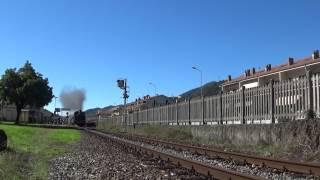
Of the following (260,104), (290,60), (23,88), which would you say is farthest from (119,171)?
(23,88)

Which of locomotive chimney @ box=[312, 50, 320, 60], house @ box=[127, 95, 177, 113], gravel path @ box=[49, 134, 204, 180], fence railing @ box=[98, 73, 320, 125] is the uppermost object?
locomotive chimney @ box=[312, 50, 320, 60]

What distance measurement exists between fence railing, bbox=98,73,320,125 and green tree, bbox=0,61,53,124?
69.8 metres

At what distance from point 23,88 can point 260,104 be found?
86.1 metres

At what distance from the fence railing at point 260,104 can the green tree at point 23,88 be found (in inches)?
2750

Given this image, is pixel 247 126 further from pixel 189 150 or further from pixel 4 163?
pixel 4 163

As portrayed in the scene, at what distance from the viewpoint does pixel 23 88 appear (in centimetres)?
10506

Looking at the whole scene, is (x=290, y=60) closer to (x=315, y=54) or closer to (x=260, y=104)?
(x=315, y=54)

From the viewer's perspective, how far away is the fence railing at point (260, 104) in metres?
20.7

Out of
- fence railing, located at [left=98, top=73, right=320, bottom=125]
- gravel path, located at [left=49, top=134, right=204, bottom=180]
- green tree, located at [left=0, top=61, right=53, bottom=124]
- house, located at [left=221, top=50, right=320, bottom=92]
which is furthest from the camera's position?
green tree, located at [left=0, top=61, right=53, bottom=124]

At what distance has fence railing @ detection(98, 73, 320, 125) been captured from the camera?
20688 millimetres

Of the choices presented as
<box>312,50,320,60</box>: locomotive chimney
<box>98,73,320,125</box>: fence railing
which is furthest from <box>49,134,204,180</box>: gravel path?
<box>312,50,320,60</box>: locomotive chimney

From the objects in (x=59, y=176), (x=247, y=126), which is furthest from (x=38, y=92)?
(x=59, y=176)

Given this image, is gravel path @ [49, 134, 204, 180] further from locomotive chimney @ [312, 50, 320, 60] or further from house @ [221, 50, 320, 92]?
locomotive chimney @ [312, 50, 320, 60]

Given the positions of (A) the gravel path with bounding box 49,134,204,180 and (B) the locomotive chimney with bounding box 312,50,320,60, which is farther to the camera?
(B) the locomotive chimney with bounding box 312,50,320,60
